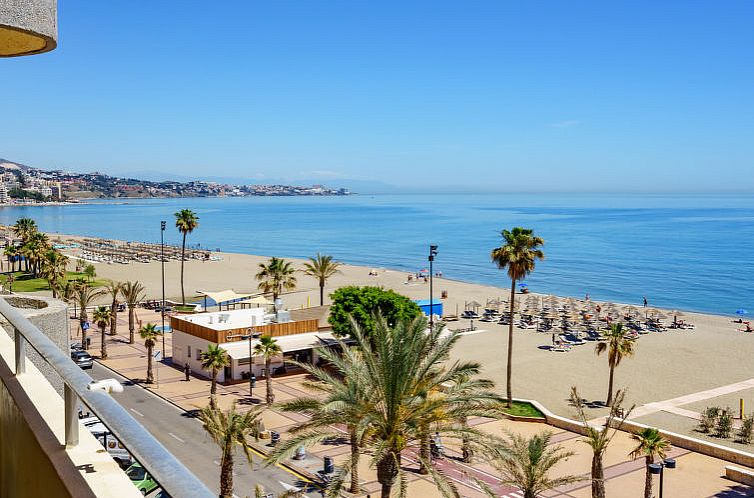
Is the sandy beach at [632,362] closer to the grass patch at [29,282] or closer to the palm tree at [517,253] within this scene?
the palm tree at [517,253]

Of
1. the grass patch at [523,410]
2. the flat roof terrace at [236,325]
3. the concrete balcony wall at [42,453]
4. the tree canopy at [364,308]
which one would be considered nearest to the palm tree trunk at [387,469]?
the concrete balcony wall at [42,453]

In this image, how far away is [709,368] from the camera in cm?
4116

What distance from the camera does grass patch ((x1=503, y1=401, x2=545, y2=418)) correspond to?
29.8 metres

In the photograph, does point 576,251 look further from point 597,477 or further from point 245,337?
point 597,477

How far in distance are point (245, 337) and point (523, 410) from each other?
49.5 ft

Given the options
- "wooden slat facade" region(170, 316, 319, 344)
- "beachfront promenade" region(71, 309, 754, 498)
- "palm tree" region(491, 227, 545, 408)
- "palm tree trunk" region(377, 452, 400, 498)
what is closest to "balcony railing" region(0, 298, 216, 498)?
"palm tree trunk" region(377, 452, 400, 498)

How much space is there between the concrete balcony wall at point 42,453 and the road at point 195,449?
49.7ft

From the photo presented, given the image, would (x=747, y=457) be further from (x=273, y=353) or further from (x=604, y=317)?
(x=604, y=317)

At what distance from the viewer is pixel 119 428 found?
73.5 inches

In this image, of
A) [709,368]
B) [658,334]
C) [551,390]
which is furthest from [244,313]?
[658,334]

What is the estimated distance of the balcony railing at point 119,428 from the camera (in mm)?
1535

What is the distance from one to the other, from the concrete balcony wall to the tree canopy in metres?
30.4

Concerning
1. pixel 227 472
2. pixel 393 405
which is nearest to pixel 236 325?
pixel 227 472

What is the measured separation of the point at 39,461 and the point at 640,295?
82597 millimetres
